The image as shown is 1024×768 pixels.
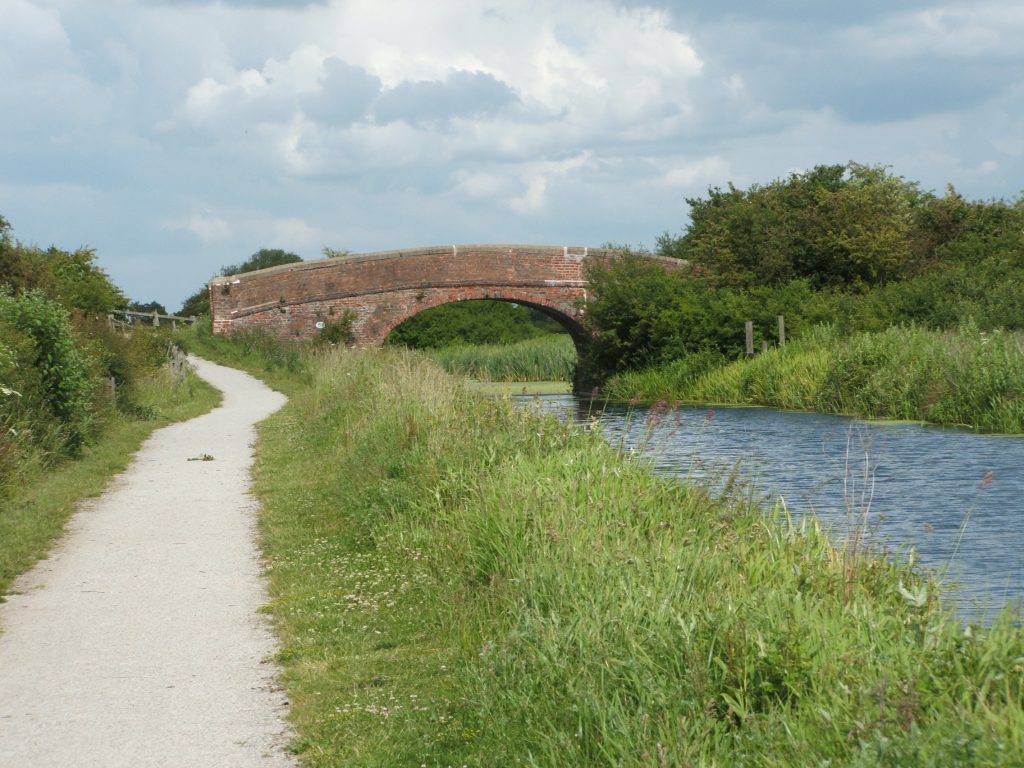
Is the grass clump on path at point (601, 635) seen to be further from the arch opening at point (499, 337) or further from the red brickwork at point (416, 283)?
the red brickwork at point (416, 283)

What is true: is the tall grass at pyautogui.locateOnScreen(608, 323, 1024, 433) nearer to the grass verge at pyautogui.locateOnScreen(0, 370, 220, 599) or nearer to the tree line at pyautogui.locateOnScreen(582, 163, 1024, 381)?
the tree line at pyautogui.locateOnScreen(582, 163, 1024, 381)

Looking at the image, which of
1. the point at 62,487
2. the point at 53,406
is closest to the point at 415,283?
the point at 53,406

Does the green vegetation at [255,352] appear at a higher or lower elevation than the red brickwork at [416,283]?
lower

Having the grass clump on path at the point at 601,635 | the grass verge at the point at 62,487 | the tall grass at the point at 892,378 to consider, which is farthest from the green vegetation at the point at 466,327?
the grass clump on path at the point at 601,635

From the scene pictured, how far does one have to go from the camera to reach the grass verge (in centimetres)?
918

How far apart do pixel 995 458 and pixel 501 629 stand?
35.6ft

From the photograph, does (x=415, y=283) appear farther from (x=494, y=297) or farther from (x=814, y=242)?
(x=814, y=242)

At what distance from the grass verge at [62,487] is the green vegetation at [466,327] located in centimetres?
4423

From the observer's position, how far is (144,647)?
21.6ft

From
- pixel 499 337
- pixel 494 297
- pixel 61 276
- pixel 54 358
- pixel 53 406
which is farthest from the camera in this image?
pixel 499 337

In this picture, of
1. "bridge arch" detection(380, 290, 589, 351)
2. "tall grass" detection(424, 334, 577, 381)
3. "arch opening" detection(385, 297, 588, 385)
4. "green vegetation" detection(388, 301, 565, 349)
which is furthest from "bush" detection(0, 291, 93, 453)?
"green vegetation" detection(388, 301, 565, 349)

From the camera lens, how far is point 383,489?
388 inches

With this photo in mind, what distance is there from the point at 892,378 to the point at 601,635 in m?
17.8

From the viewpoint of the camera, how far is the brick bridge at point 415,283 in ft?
139
